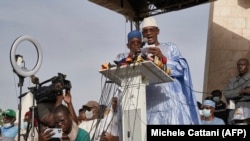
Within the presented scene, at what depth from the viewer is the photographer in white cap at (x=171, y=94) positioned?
4.91 meters

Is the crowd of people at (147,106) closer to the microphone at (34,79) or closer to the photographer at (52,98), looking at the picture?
the photographer at (52,98)

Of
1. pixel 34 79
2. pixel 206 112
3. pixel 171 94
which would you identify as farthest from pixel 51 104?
pixel 206 112

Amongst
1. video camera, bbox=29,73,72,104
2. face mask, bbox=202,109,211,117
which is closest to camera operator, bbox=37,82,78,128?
video camera, bbox=29,73,72,104

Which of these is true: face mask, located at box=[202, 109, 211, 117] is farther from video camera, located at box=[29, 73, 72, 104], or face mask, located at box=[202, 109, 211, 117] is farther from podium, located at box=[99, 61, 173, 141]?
video camera, located at box=[29, 73, 72, 104]

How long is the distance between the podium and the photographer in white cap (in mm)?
395

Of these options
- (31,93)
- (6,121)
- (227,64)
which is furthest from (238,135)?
(227,64)

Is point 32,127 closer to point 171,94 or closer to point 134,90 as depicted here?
point 134,90

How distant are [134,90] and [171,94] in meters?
→ 0.65

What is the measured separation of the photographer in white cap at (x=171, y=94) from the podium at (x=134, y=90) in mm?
395

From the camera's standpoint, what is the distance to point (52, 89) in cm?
487

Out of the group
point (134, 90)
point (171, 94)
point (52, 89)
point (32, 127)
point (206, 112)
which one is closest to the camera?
point (32, 127)

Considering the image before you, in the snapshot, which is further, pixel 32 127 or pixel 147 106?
pixel 147 106

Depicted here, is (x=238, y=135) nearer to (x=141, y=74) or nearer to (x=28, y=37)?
(x=141, y=74)

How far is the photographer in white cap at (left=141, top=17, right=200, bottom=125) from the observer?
491 cm
